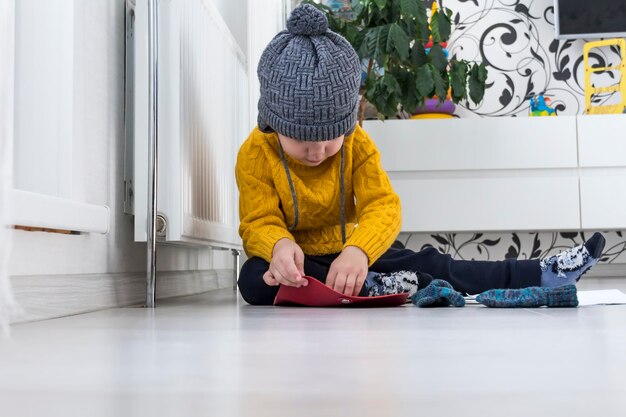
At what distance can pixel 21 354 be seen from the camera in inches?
26.2

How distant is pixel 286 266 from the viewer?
1302mm

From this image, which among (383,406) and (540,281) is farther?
(540,281)

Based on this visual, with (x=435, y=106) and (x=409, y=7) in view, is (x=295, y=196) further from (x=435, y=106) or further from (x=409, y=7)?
(x=435, y=106)

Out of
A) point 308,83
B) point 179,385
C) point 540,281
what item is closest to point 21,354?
point 179,385

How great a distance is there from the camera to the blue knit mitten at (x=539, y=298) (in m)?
1.23

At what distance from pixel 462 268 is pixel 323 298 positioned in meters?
0.43

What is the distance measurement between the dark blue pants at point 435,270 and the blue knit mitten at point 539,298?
0.88 ft

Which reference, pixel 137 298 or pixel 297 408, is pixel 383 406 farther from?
pixel 137 298

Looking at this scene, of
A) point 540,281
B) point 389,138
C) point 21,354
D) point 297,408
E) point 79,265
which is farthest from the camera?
point 389,138

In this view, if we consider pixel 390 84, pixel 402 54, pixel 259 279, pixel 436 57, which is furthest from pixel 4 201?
pixel 436 57

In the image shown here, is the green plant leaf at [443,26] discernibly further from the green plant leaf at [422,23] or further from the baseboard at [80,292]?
the baseboard at [80,292]

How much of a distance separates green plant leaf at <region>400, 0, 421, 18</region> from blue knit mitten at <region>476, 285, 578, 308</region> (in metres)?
1.29

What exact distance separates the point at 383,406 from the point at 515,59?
350 cm

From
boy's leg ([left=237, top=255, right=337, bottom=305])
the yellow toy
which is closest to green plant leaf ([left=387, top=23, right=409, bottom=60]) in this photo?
boy's leg ([left=237, top=255, right=337, bottom=305])
